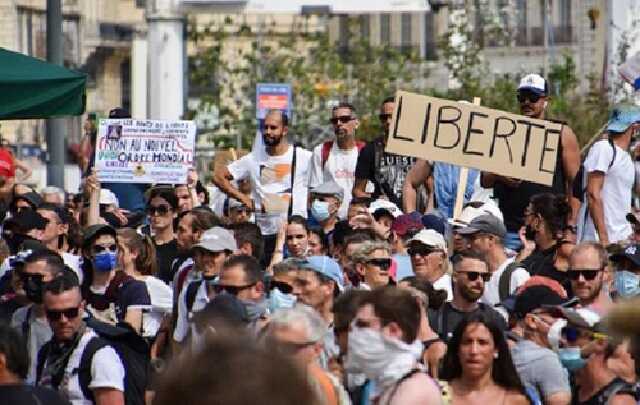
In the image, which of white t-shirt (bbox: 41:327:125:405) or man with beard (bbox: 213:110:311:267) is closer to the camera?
white t-shirt (bbox: 41:327:125:405)

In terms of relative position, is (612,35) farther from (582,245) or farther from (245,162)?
(582,245)

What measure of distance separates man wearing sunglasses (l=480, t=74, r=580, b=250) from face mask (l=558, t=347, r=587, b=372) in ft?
17.0

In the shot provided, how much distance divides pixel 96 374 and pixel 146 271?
3.44 meters

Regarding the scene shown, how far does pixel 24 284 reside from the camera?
11391 mm

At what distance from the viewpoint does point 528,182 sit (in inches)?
586

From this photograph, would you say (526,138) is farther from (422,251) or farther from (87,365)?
(87,365)

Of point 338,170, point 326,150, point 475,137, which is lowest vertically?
point 338,170

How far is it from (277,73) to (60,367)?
126 feet

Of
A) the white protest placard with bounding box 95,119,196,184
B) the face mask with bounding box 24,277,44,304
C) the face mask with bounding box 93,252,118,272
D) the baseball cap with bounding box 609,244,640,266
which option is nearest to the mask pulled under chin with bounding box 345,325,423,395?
the face mask with bounding box 24,277,44,304

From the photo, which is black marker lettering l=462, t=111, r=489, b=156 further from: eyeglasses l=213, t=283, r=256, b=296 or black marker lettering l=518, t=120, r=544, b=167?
eyeglasses l=213, t=283, r=256, b=296

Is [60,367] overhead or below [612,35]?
below

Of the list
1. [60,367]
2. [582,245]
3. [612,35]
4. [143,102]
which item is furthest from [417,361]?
[143,102]

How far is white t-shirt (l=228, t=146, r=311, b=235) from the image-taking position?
1593cm

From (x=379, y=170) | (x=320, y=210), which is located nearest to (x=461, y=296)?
(x=320, y=210)
